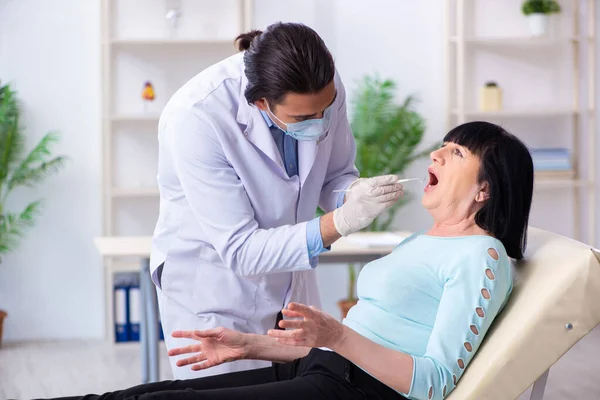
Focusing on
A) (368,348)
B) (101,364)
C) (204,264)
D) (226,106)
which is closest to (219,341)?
(204,264)

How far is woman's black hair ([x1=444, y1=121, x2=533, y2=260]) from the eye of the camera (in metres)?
1.59

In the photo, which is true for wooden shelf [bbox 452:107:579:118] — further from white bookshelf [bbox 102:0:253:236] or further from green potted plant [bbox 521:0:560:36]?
white bookshelf [bbox 102:0:253:236]

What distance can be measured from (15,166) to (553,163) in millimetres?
2903

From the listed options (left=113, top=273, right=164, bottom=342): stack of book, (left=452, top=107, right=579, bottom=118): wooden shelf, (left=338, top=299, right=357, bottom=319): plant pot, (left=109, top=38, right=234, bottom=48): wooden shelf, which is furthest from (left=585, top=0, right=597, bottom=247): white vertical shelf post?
(left=113, top=273, right=164, bottom=342): stack of book

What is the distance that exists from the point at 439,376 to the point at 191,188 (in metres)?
0.63

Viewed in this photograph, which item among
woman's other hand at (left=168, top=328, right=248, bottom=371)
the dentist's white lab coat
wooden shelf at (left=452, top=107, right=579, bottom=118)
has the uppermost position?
wooden shelf at (left=452, top=107, right=579, bottom=118)

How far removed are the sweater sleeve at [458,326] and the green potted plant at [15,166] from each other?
306cm

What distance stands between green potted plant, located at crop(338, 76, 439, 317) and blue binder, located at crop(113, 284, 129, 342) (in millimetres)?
1140

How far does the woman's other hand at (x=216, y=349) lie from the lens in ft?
5.31

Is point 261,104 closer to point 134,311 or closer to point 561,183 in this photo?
point 134,311

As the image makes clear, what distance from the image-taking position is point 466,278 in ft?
4.78

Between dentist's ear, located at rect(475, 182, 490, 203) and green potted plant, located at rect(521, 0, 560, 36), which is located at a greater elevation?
green potted plant, located at rect(521, 0, 560, 36)

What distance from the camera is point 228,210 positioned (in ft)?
5.45

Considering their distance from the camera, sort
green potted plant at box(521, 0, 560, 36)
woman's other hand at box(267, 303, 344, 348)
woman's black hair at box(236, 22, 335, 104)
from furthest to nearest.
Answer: green potted plant at box(521, 0, 560, 36)
woman's black hair at box(236, 22, 335, 104)
woman's other hand at box(267, 303, 344, 348)
